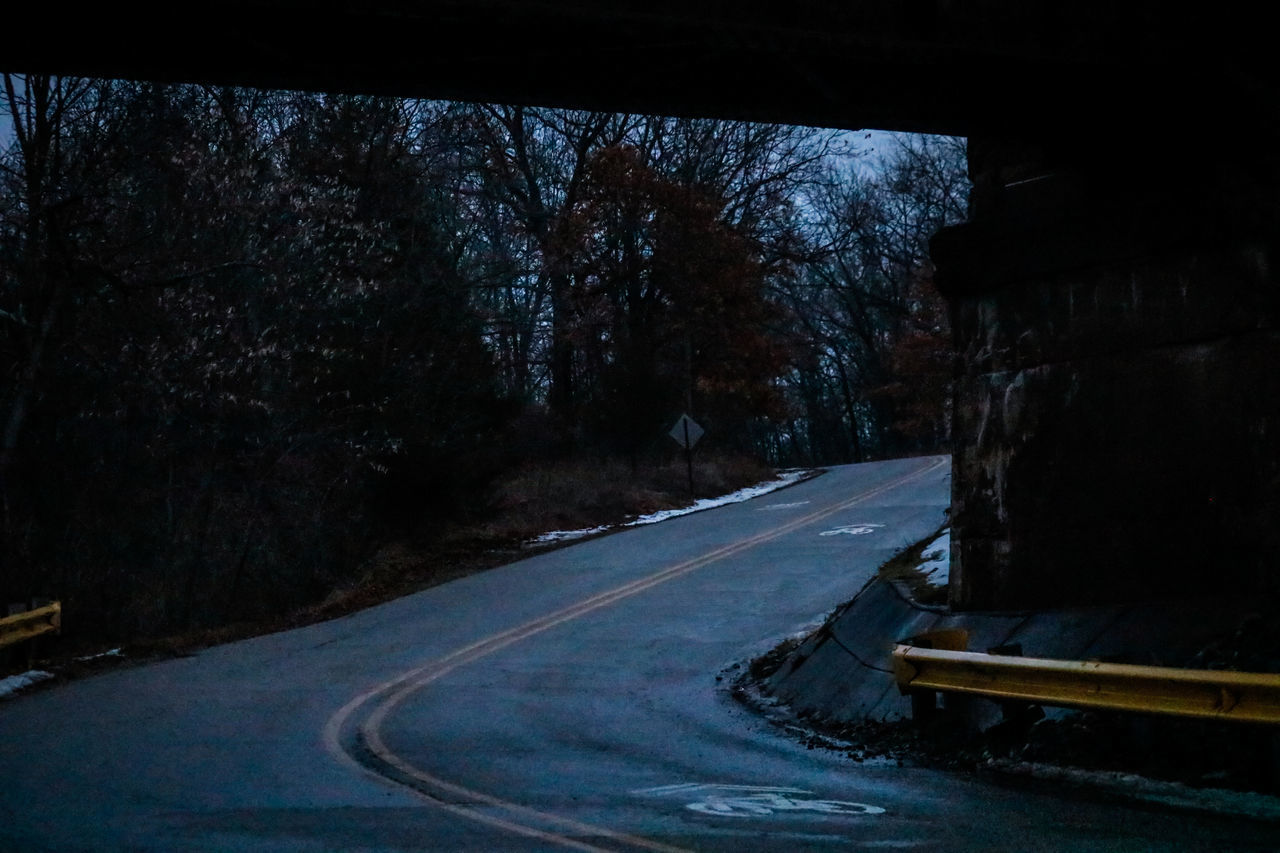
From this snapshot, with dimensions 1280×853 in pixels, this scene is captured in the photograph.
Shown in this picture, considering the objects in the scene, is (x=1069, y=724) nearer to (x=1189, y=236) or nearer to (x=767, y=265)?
(x=1189, y=236)

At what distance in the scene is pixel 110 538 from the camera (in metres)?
23.1

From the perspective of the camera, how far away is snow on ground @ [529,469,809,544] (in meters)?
29.7

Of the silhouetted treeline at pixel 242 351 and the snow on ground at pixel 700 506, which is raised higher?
the silhouetted treeline at pixel 242 351

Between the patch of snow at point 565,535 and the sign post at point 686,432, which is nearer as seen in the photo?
the patch of snow at point 565,535

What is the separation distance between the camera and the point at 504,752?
1016 cm

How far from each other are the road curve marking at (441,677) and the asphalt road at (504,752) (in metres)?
0.04

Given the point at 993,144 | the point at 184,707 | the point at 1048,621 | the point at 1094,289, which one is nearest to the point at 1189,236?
the point at 1094,289

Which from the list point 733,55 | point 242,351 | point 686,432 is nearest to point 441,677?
point 733,55

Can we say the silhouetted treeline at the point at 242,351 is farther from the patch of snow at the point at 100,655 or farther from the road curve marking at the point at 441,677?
the road curve marking at the point at 441,677

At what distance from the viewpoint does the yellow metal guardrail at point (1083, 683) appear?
23.9 ft

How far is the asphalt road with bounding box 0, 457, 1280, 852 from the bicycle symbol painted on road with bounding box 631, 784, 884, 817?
0.03 m

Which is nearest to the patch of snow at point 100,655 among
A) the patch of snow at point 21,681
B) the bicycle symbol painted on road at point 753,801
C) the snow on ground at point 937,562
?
the patch of snow at point 21,681

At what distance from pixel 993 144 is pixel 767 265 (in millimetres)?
38418

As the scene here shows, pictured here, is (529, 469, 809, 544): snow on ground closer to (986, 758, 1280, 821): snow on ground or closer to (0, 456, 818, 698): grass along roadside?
(0, 456, 818, 698): grass along roadside
